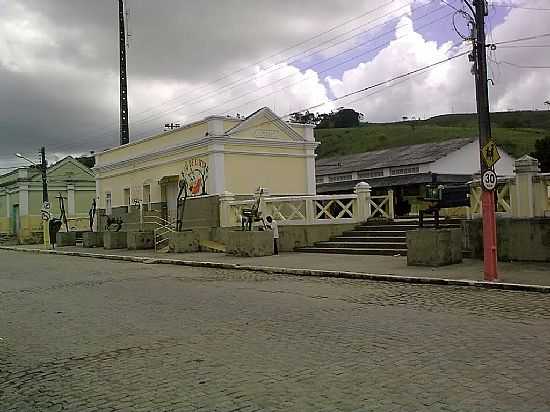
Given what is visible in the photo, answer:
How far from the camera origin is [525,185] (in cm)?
1512

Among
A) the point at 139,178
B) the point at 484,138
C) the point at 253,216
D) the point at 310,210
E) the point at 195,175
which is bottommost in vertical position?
the point at 253,216

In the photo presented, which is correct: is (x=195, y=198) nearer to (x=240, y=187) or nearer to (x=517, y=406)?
(x=240, y=187)

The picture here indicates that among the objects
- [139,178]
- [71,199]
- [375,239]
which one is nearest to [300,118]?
[71,199]

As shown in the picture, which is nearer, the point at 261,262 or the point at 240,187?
the point at 261,262

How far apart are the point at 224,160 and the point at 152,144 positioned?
7029 mm

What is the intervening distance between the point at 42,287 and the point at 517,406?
40.3 ft

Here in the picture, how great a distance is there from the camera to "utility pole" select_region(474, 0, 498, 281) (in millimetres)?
12438

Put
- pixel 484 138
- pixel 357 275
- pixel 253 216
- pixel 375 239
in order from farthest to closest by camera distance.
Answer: pixel 253 216, pixel 375 239, pixel 357 275, pixel 484 138

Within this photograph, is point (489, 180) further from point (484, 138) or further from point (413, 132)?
point (413, 132)

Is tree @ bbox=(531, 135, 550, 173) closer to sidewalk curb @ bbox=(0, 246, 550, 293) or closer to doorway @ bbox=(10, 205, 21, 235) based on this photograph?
sidewalk curb @ bbox=(0, 246, 550, 293)

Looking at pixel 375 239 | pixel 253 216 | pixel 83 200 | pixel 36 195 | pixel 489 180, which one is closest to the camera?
pixel 489 180

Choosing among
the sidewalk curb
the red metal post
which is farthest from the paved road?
the red metal post

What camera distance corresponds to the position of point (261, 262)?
62.3 feet

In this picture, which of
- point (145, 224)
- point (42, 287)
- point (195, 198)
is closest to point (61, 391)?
point (42, 287)
